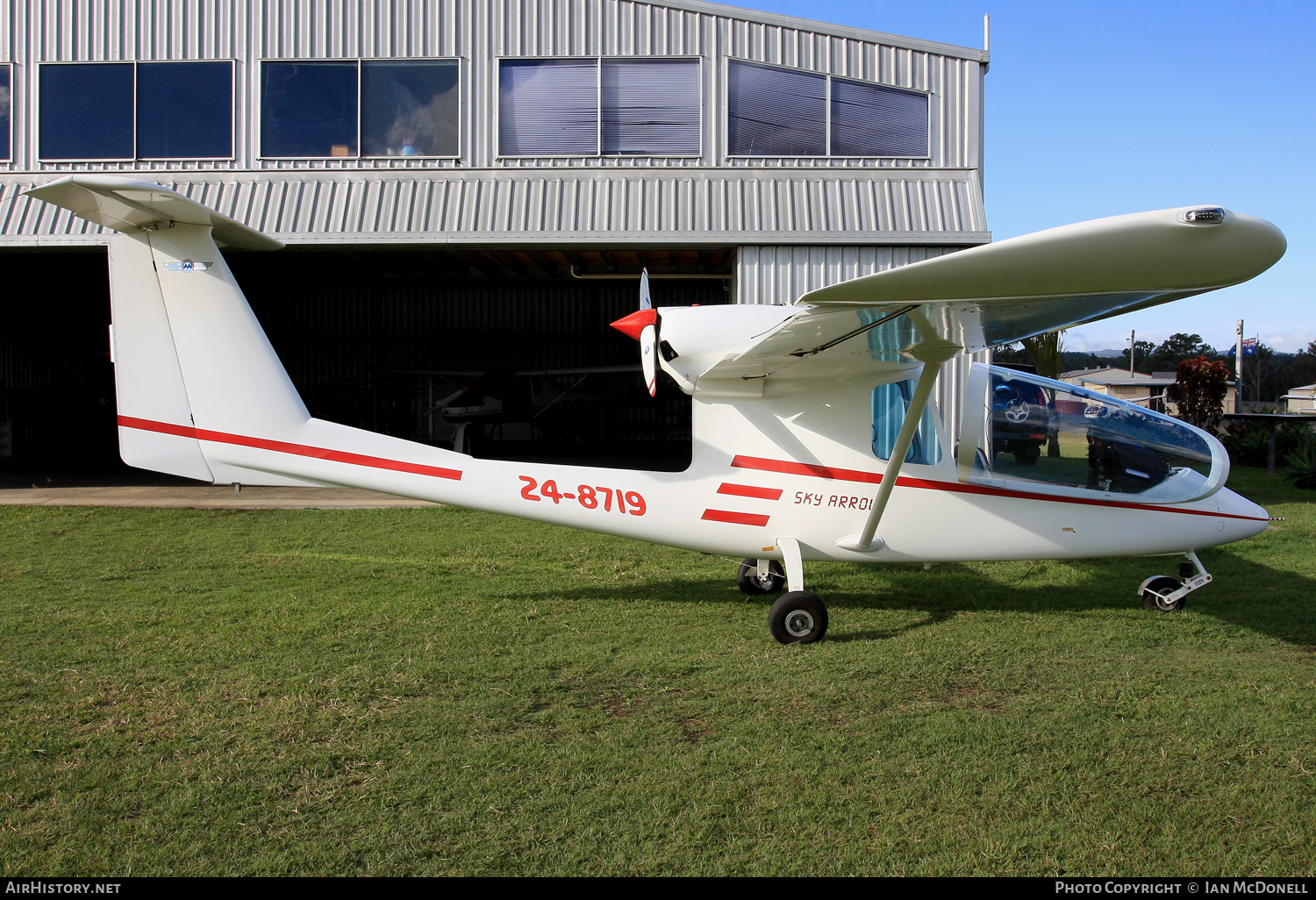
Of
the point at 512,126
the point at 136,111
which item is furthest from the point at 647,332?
the point at 136,111

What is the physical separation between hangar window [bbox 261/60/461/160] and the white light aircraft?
691 cm

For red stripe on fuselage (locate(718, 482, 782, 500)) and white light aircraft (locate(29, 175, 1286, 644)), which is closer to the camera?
white light aircraft (locate(29, 175, 1286, 644))

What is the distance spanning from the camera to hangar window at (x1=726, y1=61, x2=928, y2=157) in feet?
40.5

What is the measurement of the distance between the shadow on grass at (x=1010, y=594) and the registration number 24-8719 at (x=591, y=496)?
1194 mm

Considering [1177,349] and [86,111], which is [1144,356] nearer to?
[1177,349]

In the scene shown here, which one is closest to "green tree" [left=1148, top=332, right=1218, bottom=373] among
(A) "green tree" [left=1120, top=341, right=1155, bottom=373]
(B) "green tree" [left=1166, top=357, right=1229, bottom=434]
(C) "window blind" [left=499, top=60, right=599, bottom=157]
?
(A) "green tree" [left=1120, top=341, right=1155, bottom=373]

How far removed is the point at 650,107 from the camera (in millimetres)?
12391

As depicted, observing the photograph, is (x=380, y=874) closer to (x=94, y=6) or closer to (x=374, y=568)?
(x=374, y=568)

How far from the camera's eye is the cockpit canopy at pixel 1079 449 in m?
6.34

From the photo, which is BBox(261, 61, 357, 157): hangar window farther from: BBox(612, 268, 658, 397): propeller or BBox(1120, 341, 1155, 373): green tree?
BBox(1120, 341, 1155, 373): green tree

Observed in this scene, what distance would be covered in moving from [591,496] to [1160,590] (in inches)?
187

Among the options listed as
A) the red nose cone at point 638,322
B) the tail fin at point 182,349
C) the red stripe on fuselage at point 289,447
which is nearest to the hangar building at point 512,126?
the red nose cone at point 638,322

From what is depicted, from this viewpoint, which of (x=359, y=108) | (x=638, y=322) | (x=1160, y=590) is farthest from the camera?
(x=359, y=108)

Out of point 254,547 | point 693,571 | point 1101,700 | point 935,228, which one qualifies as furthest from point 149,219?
point 935,228
